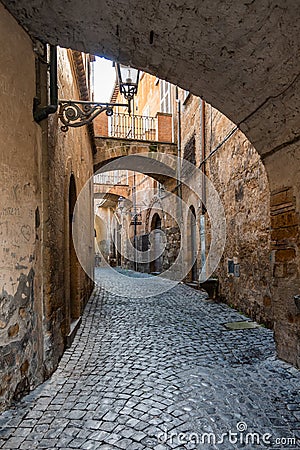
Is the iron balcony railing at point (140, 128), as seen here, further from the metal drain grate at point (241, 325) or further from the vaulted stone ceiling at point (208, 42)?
the vaulted stone ceiling at point (208, 42)

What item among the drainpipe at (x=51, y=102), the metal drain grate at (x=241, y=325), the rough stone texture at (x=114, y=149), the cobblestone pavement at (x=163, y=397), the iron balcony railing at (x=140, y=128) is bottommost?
the metal drain grate at (x=241, y=325)

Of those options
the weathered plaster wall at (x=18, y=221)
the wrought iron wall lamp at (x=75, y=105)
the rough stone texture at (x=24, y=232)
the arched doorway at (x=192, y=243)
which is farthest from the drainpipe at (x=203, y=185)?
the weathered plaster wall at (x=18, y=221)

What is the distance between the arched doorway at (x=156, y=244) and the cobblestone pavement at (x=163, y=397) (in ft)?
31.7

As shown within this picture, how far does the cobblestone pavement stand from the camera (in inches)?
77.5

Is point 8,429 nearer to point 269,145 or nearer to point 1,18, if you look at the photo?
point 1,18

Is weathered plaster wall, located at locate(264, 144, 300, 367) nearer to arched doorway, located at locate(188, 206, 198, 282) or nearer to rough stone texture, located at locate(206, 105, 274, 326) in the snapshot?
rough stone texture, located at locate(206, 105, 274, 326)

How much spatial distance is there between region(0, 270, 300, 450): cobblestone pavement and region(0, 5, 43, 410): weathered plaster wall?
Answer: 30cm

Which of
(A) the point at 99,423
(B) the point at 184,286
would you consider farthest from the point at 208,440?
(B) the point at 184,286

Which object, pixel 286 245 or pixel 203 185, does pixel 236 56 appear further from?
pixel 203 185

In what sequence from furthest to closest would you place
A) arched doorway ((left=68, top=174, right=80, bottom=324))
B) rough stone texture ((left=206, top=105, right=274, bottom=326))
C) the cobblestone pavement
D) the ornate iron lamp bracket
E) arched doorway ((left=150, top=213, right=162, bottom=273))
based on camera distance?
1. arched doorway ((left=150, top=213, right=162, bottom=273))
2. arched doorway ((left=68, top=174, right=80, bottom=324))
3. rough stone texture ((left=206, top=105, right=274, bottom=326))
4. the ornate iron lamp bracket
5. the cobblestone pavement

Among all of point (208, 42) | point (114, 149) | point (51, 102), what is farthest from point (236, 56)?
point (114, 149)

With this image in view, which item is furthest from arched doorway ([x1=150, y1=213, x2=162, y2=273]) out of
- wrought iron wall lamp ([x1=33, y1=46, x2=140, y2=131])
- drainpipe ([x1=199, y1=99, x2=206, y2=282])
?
wrought iron wall lamp ([x1=33, y1=46, x2=140, y2=131])

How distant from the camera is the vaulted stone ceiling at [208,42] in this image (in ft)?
7.24

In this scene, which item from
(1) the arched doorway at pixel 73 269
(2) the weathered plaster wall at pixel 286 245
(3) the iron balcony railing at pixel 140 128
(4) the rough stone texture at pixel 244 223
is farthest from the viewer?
(3) the iron balcony railing at pixel 140 128
